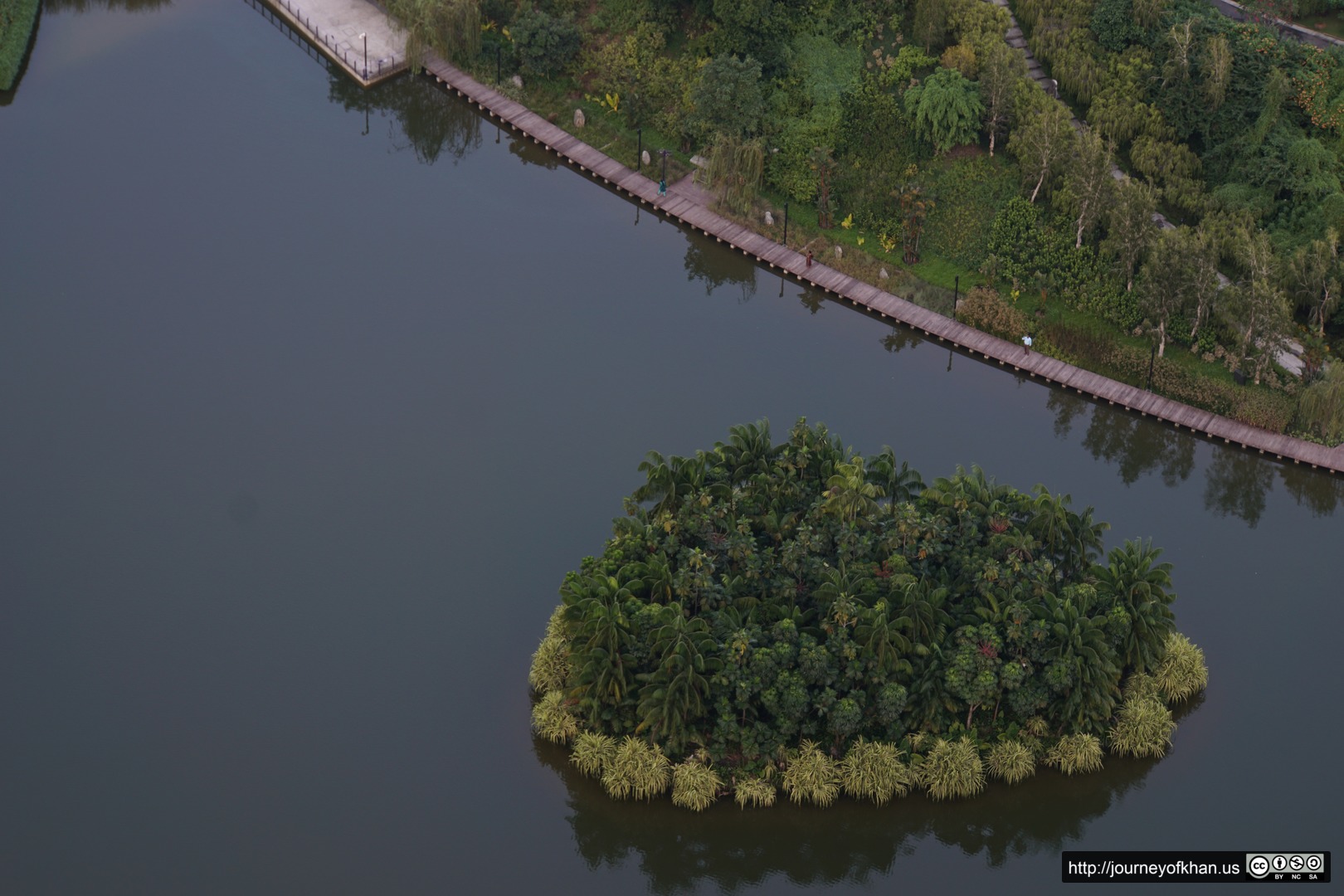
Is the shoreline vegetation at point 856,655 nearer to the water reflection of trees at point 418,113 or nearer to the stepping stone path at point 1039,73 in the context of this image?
the stepping stone path at point 1039,73

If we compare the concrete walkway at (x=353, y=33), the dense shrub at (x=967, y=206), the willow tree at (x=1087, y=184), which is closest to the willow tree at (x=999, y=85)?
the dense shrub at (x=967, y=206)

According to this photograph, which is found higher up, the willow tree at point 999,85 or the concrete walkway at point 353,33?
the willow tree at point 999,85

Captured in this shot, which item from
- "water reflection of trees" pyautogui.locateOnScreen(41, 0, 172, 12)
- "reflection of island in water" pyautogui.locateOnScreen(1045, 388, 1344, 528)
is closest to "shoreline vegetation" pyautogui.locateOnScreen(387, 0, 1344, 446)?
"reflection of island in water" pyautogui.locateOnScreen(1045, 388, 1344, 528)

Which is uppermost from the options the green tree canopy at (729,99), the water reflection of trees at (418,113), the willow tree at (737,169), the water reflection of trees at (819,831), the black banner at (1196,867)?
the green tree canopy at (729,99)

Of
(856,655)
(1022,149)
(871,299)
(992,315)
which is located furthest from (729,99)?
(856,655)

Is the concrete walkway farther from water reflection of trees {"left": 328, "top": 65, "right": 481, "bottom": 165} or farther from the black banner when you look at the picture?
the black banner

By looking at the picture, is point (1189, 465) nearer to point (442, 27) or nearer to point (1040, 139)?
point (1040, 139)
